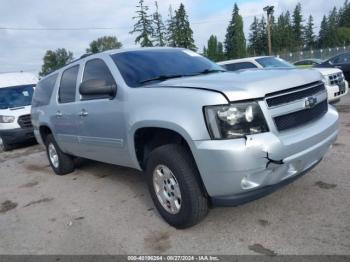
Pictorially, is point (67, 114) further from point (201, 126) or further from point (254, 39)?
point (254, 39)

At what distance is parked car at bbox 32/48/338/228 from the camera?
2.76 m

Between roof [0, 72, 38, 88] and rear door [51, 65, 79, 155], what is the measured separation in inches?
242

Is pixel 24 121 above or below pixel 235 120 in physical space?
below

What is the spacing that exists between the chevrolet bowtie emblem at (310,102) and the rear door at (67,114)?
299 centimetres

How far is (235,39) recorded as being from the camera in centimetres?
7181

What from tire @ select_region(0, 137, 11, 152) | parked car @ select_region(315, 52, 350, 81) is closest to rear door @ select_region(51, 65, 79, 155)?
tire @ select_region(0, 137, 11, 152)

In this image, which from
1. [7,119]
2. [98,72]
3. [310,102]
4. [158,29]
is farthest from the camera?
[158,29]

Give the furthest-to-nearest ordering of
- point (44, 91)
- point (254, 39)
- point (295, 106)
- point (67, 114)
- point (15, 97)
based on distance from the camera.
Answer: point (254, 39) → point (15, 97) → point (44, 91) → point (67, 114) → point (295, 106)

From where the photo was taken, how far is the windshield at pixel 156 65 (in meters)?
3.85

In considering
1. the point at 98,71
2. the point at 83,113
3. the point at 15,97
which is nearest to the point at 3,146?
the point at 15,97

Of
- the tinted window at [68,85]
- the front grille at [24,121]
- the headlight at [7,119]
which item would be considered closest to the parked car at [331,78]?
the tinted window at [68,85]

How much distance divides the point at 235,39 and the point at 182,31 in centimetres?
2396

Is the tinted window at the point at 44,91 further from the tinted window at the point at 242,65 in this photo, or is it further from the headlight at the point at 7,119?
the tinted window at the point at 242,65

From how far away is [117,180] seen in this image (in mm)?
5289
